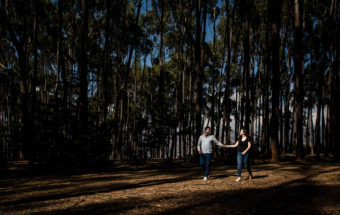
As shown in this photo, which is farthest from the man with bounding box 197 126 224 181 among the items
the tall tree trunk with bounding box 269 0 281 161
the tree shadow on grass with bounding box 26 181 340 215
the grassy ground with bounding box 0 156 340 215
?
the tall tree trunk with bounding box 269 0 281 161

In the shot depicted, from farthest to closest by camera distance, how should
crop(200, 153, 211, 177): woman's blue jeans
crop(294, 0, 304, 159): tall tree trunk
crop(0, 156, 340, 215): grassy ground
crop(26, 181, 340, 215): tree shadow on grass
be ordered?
crop(294, 0, 304, 159): tall tree trunk → crop(200, 153, 211, 177): woman's blue jeans → crop(0, 156, 340, 215): grassy ground → crop(26, 181, 340, 215): tree shadow on grass

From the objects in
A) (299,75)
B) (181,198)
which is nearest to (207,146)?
(181,198)

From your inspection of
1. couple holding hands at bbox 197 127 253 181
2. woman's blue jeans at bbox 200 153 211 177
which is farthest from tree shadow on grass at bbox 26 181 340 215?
woman's blue jeans at bbox 200 153 211 177

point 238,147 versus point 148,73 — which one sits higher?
point 148,73

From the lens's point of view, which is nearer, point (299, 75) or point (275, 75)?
point (275, 75)

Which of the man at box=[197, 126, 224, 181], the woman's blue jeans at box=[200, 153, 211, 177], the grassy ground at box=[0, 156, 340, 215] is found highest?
the man at box=[197, 126, 224, 181]

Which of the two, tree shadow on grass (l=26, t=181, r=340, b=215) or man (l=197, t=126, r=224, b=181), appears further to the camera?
man (l=197, t=126, r=224, b=181)

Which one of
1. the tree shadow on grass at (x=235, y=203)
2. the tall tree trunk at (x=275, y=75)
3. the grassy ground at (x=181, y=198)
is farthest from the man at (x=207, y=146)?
the tall tree trunk at (x=275, y=75)

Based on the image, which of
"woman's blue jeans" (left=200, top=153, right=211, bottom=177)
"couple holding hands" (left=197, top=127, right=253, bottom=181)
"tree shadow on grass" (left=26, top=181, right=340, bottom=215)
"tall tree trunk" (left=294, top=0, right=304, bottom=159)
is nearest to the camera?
"tree shadow on grass" (left=26, top=181, right=340, bottom=215)

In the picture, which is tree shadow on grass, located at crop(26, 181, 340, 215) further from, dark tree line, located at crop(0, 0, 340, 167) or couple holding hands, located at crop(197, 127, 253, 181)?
dark tree line, located at crop(0, 0, 340, 167)

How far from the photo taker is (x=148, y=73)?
28.4 m

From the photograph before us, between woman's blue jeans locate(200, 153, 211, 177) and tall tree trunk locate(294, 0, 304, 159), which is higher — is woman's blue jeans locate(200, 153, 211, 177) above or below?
below

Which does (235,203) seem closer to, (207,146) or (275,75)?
Answer: (207,146)

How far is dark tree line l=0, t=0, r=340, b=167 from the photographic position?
9867mm
